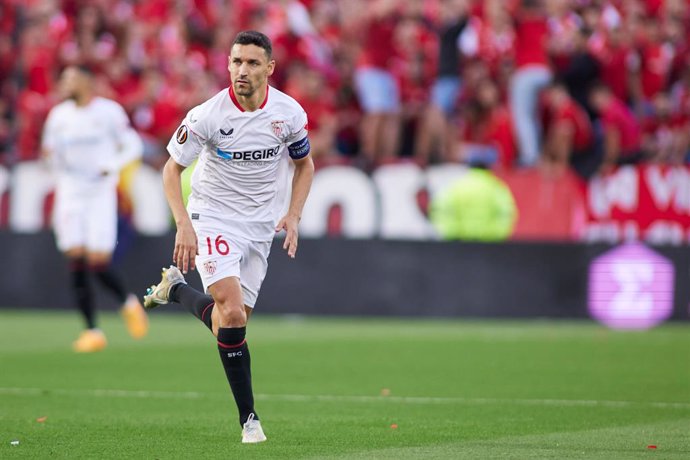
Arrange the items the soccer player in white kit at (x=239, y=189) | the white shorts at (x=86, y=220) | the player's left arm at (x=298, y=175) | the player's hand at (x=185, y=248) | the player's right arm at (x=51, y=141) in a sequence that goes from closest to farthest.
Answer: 1. the player's hand at (x=185, y=248)
2. the soccer player in white kit at (x=239, y=189)
3. the player's left arm at (x=298, y=175)
4. the white shorts at (x=86, y=220)
5. the player's right arm at (x=51, y=141)

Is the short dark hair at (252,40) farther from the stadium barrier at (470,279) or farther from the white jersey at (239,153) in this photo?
the stadium barrier at (470,279)

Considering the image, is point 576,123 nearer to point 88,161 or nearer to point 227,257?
point 88,161

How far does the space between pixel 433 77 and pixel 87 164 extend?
6404 mm

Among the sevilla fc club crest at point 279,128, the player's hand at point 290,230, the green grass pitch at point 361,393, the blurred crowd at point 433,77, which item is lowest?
the green grass pitch at point 361,393

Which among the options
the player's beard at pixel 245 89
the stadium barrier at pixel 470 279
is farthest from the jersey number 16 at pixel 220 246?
the stadium barrier at pixel 470 279

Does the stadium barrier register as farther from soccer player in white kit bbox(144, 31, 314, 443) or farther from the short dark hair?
the short dark hair

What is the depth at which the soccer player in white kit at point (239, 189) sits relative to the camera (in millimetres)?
7762

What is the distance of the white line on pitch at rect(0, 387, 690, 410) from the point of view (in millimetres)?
9781

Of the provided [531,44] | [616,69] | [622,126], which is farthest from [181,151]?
[616,69]

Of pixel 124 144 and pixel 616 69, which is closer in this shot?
pixel 124 144

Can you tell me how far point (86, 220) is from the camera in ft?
47.7

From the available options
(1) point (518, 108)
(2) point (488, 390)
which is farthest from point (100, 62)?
(2) point (488, 390)

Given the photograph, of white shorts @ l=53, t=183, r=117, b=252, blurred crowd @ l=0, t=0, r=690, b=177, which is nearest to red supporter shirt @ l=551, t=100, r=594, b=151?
blurred crowd @ l=0, t=0, r=690, b=177

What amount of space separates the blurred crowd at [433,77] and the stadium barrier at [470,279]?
3.86 ft
